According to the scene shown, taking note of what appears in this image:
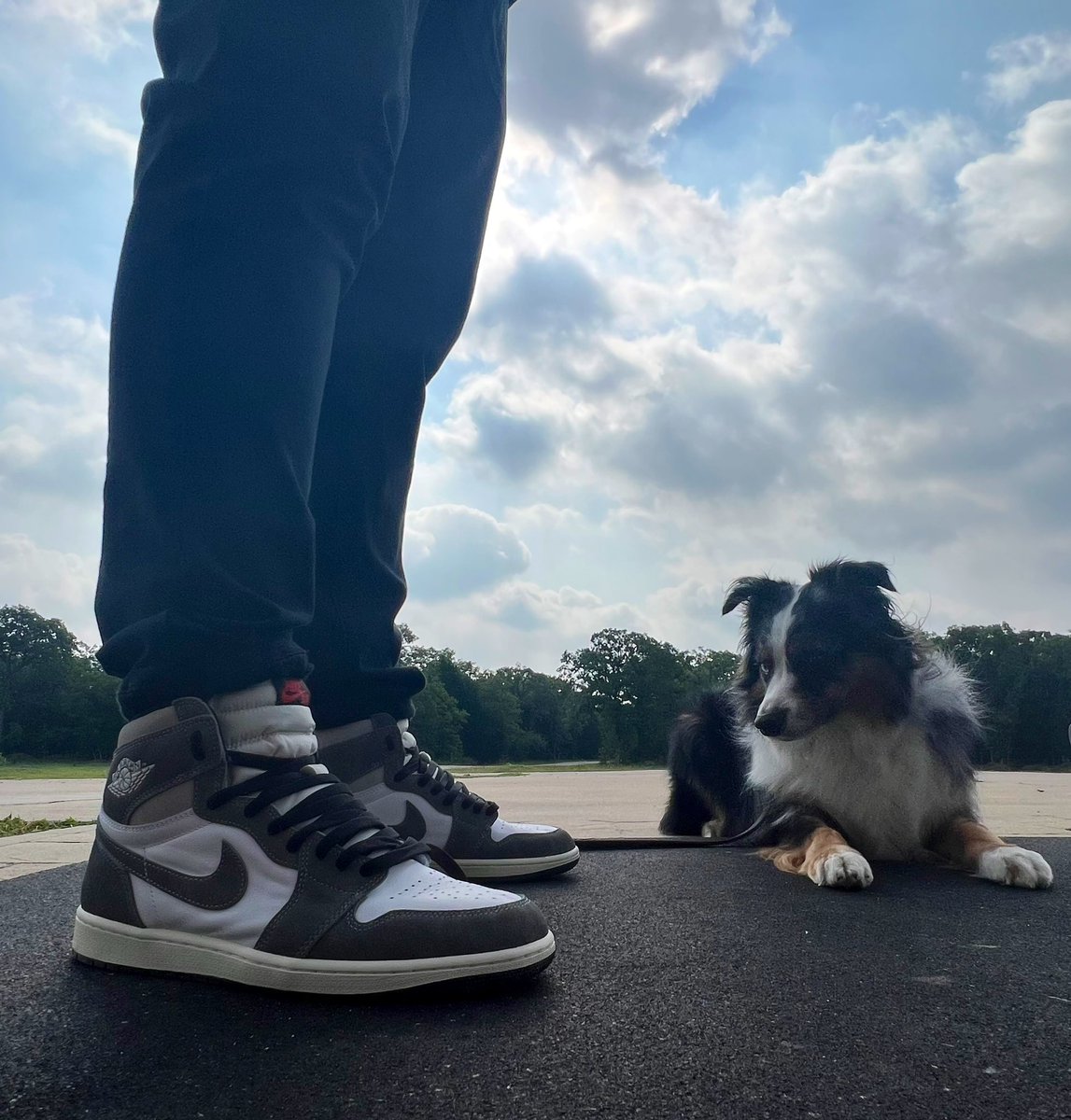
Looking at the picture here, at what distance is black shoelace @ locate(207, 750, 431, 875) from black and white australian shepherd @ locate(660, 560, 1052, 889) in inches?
62.6

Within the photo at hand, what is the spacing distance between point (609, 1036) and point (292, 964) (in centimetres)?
42

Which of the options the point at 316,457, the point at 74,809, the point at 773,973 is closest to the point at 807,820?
the point at 773,973

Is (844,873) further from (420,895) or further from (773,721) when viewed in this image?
(420,895)

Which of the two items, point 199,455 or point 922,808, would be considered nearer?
point 199,455

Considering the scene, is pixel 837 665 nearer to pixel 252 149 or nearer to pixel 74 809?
pixel 252 149

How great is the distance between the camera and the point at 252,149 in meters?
1.28

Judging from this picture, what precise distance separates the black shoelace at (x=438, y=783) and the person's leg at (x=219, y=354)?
633 millimetres

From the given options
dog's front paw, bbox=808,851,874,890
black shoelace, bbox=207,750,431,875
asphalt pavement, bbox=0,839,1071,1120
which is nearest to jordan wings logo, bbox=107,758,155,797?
black shoelace, bbox=207,750,431,875

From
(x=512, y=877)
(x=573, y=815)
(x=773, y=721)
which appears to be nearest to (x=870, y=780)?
(x=773, y=721)

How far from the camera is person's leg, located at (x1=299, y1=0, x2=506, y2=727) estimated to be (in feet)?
5.90

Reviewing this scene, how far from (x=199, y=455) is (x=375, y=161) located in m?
0.57

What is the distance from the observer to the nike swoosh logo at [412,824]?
179cm

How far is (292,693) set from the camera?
132cm

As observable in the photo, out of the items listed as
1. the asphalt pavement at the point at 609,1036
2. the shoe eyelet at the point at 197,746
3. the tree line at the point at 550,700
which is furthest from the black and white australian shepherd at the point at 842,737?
the tree line at the point at 550,700
